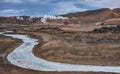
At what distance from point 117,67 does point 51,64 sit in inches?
371

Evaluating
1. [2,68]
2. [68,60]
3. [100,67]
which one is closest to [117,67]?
[100,67]

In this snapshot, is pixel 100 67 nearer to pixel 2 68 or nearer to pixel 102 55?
pixel 102 55

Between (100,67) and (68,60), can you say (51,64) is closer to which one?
(68,60)

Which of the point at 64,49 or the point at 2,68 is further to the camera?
the point at 64,49

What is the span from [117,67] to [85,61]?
207 inches

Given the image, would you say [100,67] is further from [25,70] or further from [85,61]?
[25,70]

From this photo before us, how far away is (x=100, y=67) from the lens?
130ft

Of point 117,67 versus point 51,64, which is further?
point 51,64

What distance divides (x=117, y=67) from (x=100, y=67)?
216 cm

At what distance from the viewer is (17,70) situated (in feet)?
129

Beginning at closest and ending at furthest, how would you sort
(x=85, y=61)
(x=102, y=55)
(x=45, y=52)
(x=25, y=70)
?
1. (x=25, y=70)
2. (x=85, y=61)
3. (x=102, y=55)
4. (x=45, y=52)

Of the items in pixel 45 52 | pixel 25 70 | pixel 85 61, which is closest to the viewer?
pixel 25 70

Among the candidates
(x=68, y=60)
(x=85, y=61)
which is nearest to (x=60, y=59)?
(x=68, y=60)

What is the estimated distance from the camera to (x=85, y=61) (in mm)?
43031
